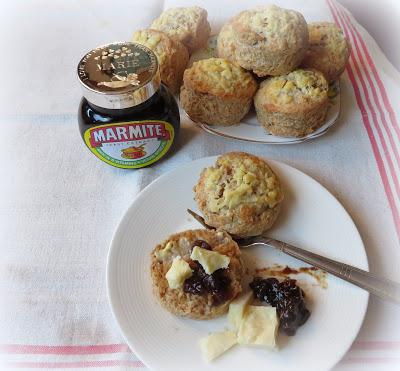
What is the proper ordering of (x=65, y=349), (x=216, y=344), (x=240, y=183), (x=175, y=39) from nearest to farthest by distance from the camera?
(x=216, y=344), (x=65, y=349), (x=240, y=183), (x=175, y=39)

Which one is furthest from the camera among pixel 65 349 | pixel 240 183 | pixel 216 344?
pixel 240 183

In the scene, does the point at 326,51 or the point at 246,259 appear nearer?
the point at 246,259

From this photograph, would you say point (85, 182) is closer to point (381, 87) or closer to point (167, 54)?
point (167, 54)

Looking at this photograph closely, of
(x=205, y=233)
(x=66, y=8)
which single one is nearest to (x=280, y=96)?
(x=205, y=233)

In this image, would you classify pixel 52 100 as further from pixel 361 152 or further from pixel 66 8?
pixel 361 152

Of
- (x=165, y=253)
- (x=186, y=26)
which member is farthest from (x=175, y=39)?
(x=165, y=253)

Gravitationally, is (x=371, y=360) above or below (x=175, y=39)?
below
